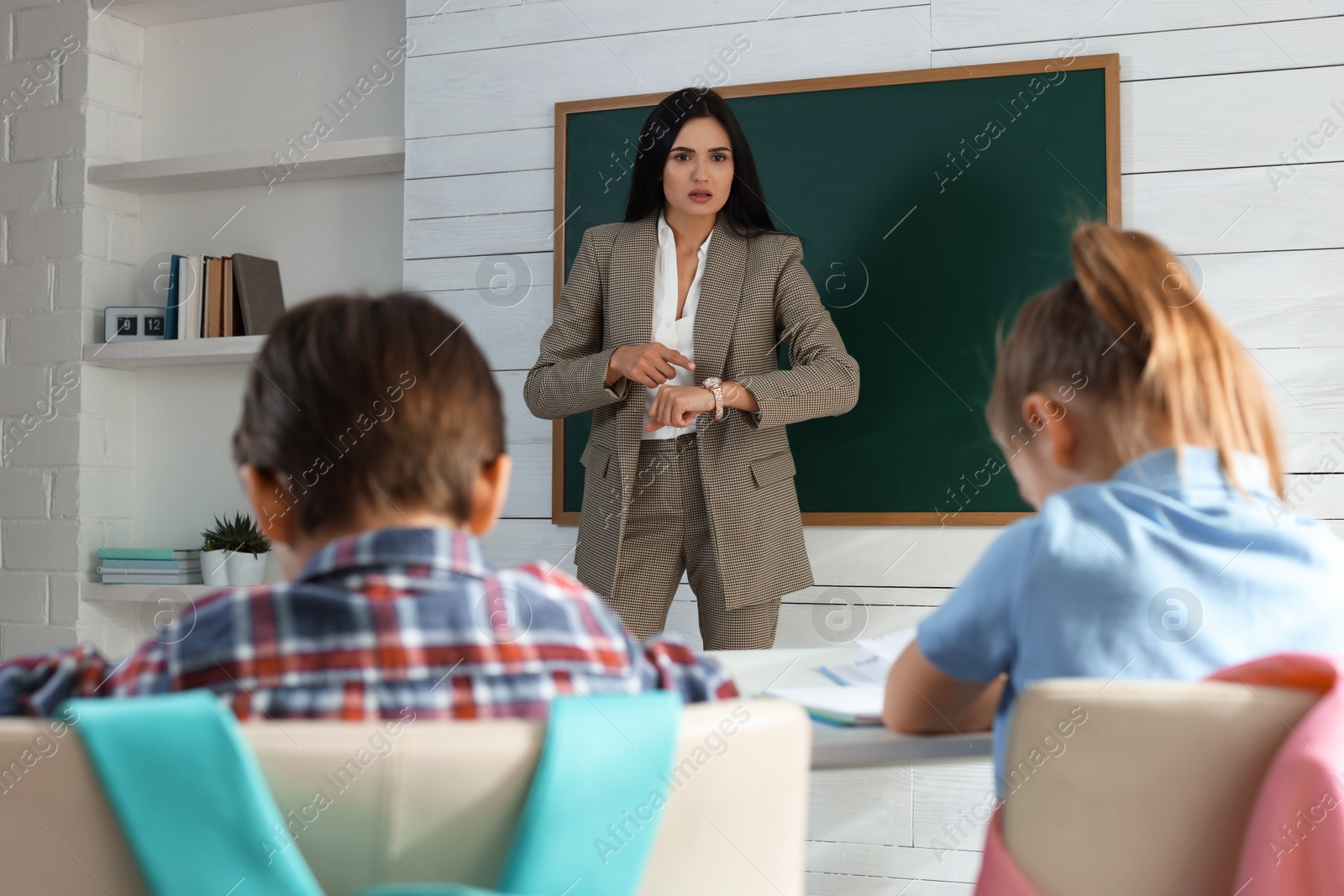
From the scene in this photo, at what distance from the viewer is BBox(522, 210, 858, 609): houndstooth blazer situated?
2.40 meters

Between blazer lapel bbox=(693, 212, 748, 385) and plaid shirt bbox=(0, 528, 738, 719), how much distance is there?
164 cm

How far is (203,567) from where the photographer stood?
3.41m

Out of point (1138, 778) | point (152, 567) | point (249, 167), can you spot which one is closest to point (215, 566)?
point (152, 567)

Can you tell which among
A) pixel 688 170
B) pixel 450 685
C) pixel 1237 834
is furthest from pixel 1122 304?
pixel 688 170

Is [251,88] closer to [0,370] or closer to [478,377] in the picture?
[0,370]

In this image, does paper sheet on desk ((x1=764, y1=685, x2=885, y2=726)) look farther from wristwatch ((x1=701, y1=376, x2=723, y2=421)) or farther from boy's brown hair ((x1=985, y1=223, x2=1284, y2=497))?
wristwatch ((x1=701, y1=376, x2=723, y2=421))

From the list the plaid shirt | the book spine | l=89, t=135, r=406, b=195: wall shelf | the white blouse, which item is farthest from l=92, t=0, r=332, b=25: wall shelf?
the plaid shirt

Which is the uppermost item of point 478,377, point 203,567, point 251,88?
point 251,88

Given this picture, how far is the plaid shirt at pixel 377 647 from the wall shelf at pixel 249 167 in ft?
9.12

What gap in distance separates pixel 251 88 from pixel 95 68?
1.60 feet

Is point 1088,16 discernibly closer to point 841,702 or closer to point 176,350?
point 841,702

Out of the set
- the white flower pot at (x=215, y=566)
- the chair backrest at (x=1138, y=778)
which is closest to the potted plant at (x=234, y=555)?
the white flower pot at (x=215, y=566)

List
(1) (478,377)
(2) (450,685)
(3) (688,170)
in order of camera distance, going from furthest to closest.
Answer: (3) (688,170) → (1) (478,377) → (2) (450,685)

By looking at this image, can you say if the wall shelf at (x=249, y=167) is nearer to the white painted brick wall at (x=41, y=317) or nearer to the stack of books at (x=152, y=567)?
the white painted brick wall at (x=41, y=317)
